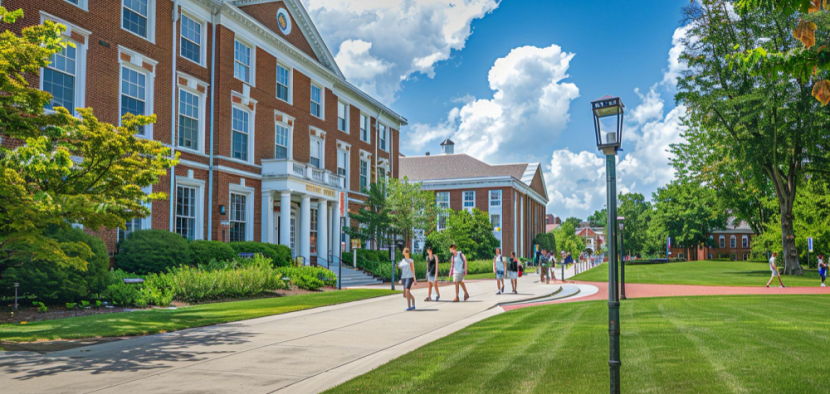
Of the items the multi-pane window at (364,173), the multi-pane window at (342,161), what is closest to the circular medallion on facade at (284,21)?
the multi-pane window at (342,161)

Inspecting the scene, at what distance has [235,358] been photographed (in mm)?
8422

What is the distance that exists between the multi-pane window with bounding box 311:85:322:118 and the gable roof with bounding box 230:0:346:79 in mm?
1685

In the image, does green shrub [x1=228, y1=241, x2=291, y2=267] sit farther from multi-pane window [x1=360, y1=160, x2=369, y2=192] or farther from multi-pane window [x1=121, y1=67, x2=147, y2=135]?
multi-pane window [x1=360, y1=160, x2=369, y2=192]

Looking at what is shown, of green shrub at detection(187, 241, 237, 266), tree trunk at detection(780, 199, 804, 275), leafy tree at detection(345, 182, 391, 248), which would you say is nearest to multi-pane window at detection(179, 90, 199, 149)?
green shrub at detection(187, 241, 237, 266)

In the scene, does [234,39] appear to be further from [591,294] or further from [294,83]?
[591,294]

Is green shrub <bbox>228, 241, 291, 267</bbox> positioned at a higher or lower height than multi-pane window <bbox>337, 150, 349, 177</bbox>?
lower

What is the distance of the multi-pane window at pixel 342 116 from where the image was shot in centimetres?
3688

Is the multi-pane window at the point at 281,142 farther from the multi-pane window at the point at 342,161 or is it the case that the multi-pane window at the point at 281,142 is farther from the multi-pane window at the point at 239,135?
the multi-pane window at the point at 342,161

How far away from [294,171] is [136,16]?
9.85 m

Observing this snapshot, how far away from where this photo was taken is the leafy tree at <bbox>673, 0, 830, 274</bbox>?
111ft

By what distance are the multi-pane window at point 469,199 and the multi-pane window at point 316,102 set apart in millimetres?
34242

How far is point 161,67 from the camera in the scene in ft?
73.7

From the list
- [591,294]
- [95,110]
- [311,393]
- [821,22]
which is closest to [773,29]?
[821,22]

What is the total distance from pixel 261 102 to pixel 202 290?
43.1ft
